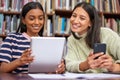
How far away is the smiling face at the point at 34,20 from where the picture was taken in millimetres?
1866

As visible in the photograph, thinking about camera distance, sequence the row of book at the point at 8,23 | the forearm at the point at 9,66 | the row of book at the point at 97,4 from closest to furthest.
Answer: the forearm at the point at 9,66 → the row of book at the point at 8,23 → the row of book at the point at 97,4

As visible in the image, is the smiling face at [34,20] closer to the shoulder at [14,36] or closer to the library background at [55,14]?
the shoulder at [14,36]

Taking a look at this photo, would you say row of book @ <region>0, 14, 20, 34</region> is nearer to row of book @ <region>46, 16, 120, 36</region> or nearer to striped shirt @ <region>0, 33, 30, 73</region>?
row of book @ <region>46, 16, 120, 36</region>

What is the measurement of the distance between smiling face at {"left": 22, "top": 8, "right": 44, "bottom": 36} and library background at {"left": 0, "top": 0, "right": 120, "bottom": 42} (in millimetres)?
1013

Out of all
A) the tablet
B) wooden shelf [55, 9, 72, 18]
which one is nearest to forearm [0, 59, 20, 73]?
the tablet

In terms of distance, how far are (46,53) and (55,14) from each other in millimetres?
1737

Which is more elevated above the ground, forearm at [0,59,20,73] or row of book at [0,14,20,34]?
row of book at [0,14,20,34]

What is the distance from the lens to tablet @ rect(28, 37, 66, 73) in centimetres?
138

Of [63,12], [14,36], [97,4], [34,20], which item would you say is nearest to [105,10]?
[97,4]

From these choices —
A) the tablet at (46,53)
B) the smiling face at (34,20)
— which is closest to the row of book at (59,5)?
the smiling face at (34,20)

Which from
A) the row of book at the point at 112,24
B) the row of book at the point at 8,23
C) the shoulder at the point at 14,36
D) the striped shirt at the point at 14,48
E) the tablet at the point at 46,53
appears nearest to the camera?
the tablet at the point at 46,53

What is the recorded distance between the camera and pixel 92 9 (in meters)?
1.87

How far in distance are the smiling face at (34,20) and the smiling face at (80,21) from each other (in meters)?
0.24

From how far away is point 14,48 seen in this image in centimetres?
177
